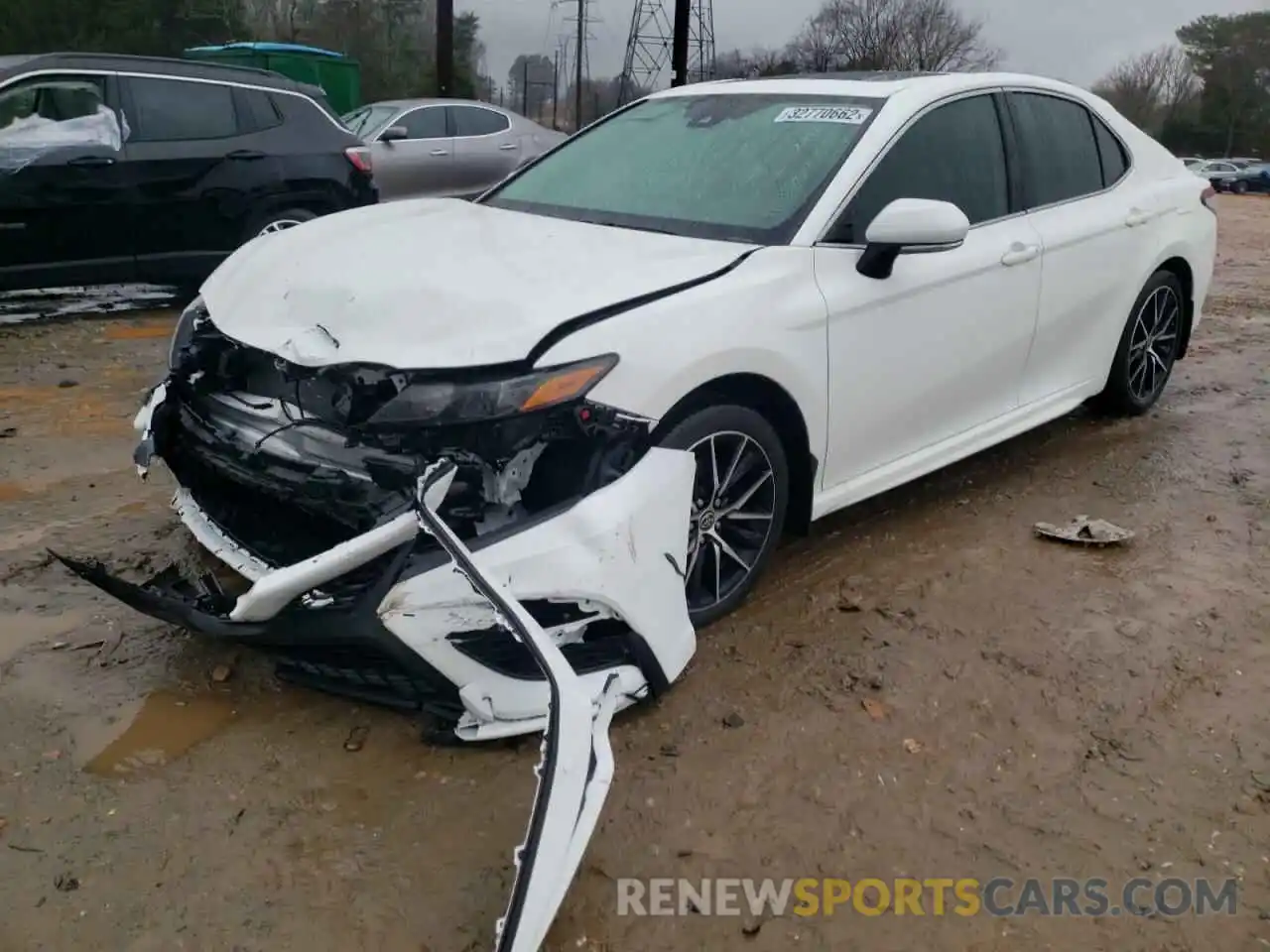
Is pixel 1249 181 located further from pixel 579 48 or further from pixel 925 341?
pixel 925 341

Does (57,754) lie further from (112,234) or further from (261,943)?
(112,234)

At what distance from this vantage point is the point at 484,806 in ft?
8.55

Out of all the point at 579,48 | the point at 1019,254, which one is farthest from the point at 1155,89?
the point at 1019,254

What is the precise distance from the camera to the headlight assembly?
2.64m

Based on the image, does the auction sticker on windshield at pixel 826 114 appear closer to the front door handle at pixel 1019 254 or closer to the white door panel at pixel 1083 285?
the front door handle at pixel 1019 254

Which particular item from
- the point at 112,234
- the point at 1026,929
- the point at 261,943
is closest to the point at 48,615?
the point at 261,943

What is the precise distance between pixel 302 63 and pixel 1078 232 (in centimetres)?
1555

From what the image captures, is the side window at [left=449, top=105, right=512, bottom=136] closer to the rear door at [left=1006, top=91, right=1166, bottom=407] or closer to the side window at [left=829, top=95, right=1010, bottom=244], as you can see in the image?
the rear door at [left=1006, top=91, right=1166, bottom=407]

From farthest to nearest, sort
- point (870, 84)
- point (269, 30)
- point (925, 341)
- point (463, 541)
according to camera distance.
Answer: point (269, 30) → point (870, 84) → point (925, 341) → point (463, 541)

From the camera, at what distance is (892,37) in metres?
42.8

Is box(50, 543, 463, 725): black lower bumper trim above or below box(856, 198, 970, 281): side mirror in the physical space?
below

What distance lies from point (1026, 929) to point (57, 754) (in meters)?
2.32

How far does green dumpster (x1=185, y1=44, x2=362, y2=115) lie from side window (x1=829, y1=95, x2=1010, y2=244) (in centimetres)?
1388

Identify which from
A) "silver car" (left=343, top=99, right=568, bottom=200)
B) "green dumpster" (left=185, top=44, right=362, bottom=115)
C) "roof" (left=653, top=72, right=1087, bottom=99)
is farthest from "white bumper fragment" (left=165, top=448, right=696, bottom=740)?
"green dumpster" (left=185, top=44, right=362, bottom=115)
